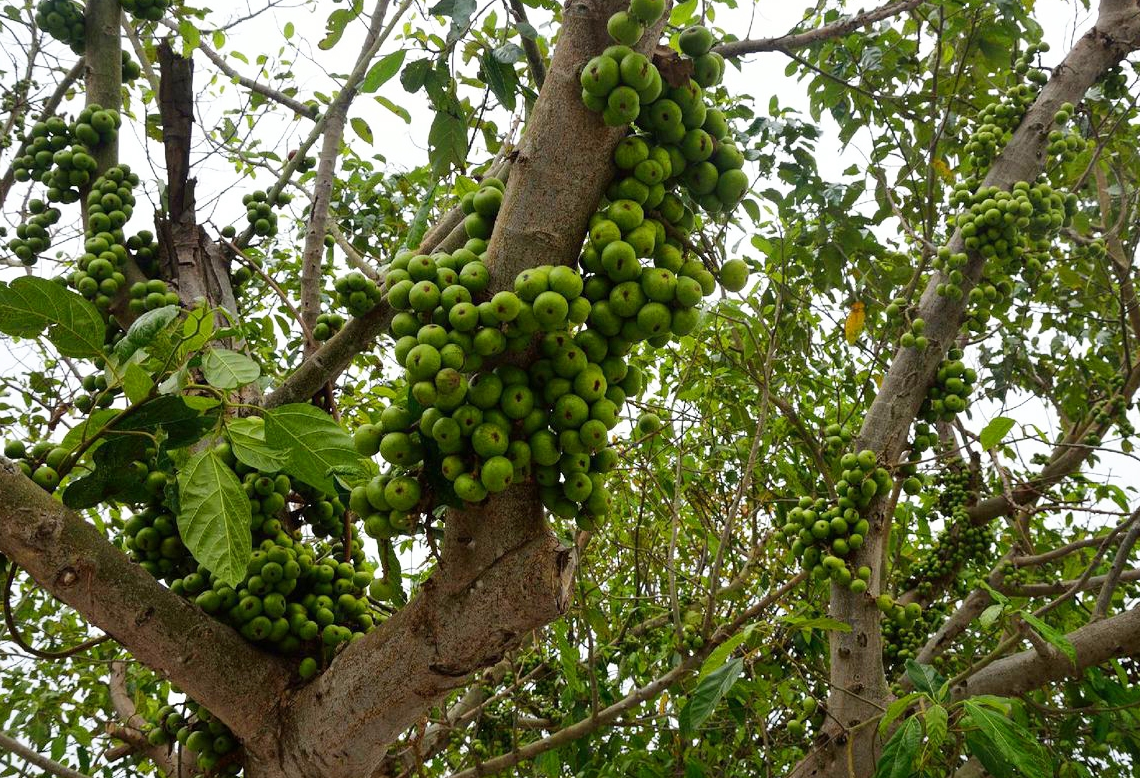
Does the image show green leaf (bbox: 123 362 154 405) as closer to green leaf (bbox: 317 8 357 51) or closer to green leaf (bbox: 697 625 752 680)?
green leaf (bbox: 697 625 752 680)

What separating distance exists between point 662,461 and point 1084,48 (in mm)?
3157

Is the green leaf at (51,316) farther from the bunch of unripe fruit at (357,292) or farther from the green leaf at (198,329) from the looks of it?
the bunch of unripe fruit at (357,292)

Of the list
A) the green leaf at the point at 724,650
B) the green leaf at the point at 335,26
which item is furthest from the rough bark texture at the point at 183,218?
the green leaf at the point at 724,650

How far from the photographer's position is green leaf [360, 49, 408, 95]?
226 centimetres

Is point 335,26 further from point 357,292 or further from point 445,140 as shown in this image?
point 357,292

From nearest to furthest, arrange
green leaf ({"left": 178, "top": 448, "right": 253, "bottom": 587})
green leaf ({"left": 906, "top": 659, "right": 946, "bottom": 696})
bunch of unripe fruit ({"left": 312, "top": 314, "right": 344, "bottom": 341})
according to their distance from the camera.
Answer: green leaf ({"left": 178, "top": 448, "right": 253, "bottom": 587})
green leaf ({"left": 906, "top": 659, "right": 946, "bottom": 696})
bunch of unripe fruit ({"left": 312, "top": 314, "right": 344, "bottom": 341})

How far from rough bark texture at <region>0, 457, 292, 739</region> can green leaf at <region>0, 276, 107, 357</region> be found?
0.29 metres

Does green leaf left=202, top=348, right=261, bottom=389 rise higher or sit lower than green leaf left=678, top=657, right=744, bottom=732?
higher

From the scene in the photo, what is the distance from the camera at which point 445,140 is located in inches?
99.9

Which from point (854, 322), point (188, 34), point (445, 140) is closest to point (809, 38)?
point (445, 140)

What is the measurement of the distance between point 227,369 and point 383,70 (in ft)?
3.45

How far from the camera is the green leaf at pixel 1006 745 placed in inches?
74.5

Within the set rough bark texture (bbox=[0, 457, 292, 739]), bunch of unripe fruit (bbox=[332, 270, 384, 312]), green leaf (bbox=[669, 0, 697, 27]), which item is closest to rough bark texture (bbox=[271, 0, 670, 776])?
rough bark texture (bbox=[0, 457, 292, 739])

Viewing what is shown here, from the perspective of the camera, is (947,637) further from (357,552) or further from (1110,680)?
(357,552)
